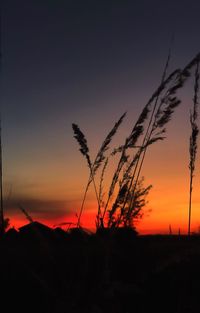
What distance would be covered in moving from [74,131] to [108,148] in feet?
0.90

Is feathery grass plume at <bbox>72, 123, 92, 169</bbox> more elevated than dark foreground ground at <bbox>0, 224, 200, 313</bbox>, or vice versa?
feathery grass plume at <bbox>72, 123, 92, 169</bbox>

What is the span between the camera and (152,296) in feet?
7.14

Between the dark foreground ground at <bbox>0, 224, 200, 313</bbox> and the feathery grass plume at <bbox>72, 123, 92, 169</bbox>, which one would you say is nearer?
the dark foreground ground at <bbox>0, 224, 200, 313</bbox>

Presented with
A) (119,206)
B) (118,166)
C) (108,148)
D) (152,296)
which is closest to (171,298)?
(152,296)

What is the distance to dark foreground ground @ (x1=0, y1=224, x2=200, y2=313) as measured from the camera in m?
2.04

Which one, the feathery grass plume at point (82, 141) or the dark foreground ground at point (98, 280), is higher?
the feathery grass plume at point (82, 141)

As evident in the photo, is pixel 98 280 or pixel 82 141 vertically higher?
pixel 82 141

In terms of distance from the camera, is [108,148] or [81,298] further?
[108,148]

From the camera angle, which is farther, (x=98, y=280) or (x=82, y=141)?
(x=82, y=141)

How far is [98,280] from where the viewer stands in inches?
86.7

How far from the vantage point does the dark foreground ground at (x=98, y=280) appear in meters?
2.04

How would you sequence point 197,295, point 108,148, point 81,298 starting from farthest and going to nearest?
1. point 108,148
2. point 197,295
3. point 81,298

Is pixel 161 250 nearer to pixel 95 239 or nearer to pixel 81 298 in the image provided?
pixel 95 239

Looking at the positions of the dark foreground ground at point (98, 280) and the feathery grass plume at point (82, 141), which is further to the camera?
the feathery grass plume at point (82, 141)
